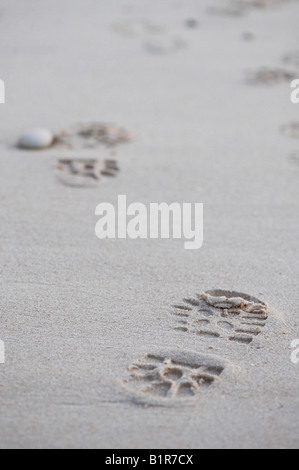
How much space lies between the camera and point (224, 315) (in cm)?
203

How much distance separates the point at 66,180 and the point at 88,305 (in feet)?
3.44

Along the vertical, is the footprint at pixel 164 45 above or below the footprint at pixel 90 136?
above

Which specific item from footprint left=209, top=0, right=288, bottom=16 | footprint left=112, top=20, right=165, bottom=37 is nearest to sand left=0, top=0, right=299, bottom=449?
footprint left=112, top=20, right=165, bottom=37

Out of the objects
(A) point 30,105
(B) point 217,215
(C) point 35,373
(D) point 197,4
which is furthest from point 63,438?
(D) point 197,4

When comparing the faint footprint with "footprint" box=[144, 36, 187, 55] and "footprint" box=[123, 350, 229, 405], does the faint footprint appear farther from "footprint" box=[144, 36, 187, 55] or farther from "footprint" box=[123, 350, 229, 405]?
"footprint" box=[144, 36, 187, 55]

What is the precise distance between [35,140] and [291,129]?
150cm

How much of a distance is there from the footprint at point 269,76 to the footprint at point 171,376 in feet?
10.4

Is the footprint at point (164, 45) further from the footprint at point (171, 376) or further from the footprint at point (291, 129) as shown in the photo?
the footprint at point (171, 376)

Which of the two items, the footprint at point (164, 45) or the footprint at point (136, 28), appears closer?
the footprint at point (164, 45)

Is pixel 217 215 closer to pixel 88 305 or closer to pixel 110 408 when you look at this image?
pixel 88 305

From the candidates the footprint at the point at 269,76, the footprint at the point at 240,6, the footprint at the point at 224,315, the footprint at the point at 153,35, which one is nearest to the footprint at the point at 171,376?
the footprint at the point at 224,315

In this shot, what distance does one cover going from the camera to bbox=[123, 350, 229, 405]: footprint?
1.67 metres

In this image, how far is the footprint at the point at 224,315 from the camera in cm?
194

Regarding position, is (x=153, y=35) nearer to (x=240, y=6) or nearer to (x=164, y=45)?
(x=164, y=45)
